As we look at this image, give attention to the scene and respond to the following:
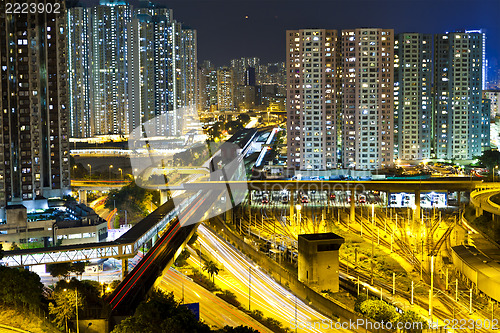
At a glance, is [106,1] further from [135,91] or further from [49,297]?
[49,297]

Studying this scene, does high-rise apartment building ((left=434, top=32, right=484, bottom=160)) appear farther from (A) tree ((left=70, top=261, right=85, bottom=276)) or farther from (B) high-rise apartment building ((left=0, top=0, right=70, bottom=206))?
(A) tree ((left=70, top=261, right=85, bottom=276))

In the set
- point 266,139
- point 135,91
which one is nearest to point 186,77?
point 135,91

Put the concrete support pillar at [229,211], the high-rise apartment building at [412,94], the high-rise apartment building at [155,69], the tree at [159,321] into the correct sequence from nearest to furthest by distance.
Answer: the tree at [159,321]
the concrete support pillar at [229,211]
the high-rise apartment building at [412,94]
the high-rise apartment building at [155,69]

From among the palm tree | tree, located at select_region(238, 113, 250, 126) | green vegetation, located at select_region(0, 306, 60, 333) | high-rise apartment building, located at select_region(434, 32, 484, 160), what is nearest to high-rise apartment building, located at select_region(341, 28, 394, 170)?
high-rise apartment building, located at select_region(434, 32, 484, 160)

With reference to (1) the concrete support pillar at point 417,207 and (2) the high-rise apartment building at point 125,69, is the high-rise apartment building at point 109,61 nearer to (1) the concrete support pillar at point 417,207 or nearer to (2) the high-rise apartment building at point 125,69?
(2) the high-rise apartment building at point 125,69

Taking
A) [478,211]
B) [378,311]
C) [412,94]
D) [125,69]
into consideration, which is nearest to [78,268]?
[378,311]

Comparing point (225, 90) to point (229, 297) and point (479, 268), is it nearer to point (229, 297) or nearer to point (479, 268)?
point (479, 268)

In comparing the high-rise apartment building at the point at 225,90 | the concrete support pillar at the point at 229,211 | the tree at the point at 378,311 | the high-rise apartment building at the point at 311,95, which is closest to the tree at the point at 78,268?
the tree at the point at 378,311
